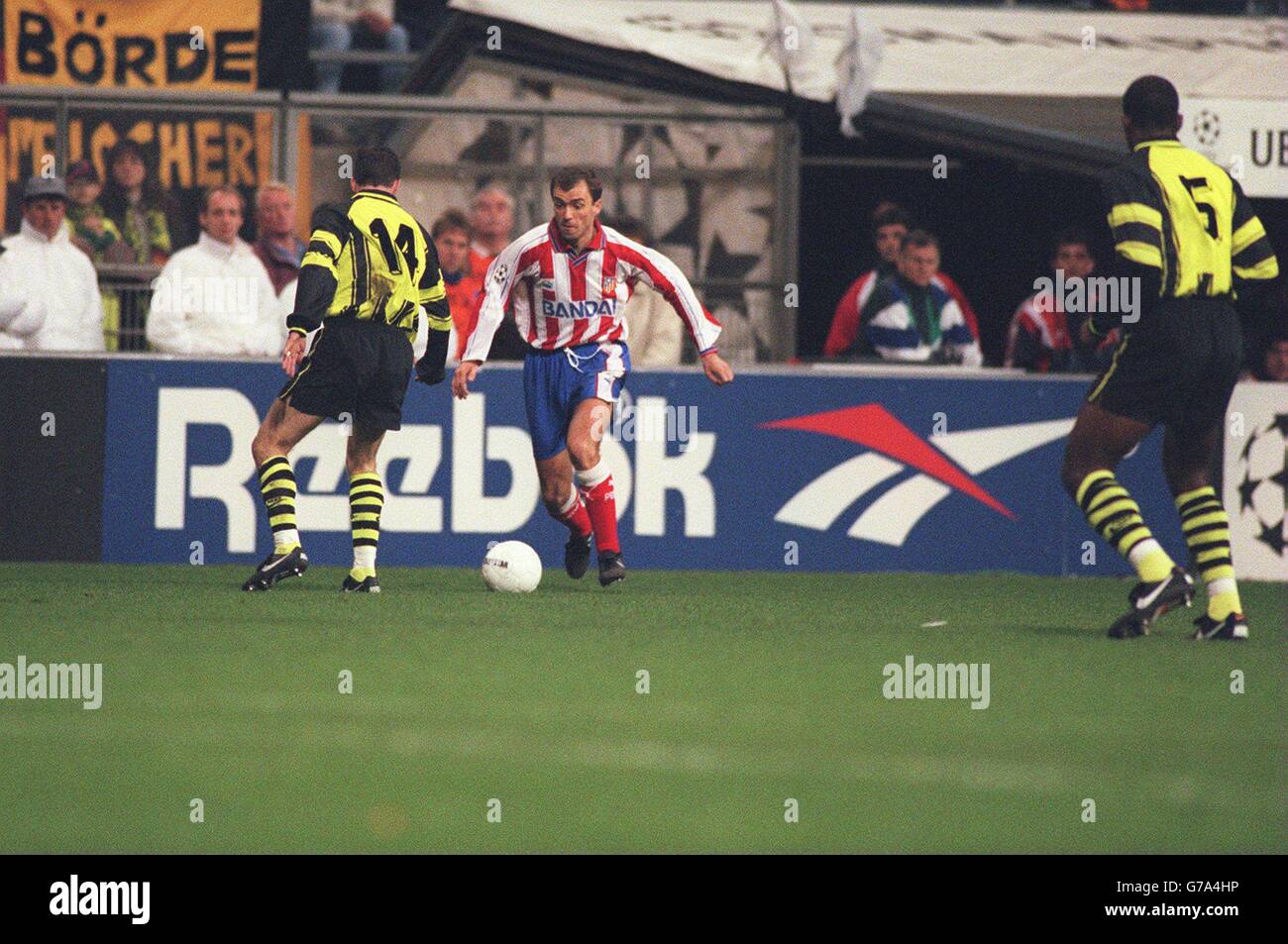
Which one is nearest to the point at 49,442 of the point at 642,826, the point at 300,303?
the point at 300,303

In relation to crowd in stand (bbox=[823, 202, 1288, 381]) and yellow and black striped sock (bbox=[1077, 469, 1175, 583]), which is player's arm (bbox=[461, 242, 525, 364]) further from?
yellow and black striped sock (bbox=[1077, 469, 1175, 583])

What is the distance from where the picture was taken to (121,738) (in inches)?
256

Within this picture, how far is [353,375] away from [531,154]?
3990mm

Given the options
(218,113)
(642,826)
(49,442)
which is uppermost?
(218,113)

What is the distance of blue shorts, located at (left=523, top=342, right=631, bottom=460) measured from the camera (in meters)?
11.4

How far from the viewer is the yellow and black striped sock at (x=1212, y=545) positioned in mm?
9258

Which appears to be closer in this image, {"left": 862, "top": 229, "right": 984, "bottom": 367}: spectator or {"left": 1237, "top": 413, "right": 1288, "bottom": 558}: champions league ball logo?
{"left": 1237, "top": 413, "right": 1288, "bottom": 558}: champions league ball logo

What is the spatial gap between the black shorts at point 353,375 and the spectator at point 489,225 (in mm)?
2857

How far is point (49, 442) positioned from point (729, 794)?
26.8ft

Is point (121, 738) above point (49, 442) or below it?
below

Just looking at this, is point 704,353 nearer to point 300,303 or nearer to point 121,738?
point 300,303

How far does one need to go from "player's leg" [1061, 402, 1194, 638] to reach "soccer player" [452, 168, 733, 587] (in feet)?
7.75

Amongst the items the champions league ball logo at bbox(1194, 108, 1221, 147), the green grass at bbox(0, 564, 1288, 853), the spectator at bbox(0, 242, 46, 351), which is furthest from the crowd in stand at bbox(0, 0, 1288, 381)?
the green grass at bbox(0, 564, 1288, 853)

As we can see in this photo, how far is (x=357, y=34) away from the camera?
19.2 metres
